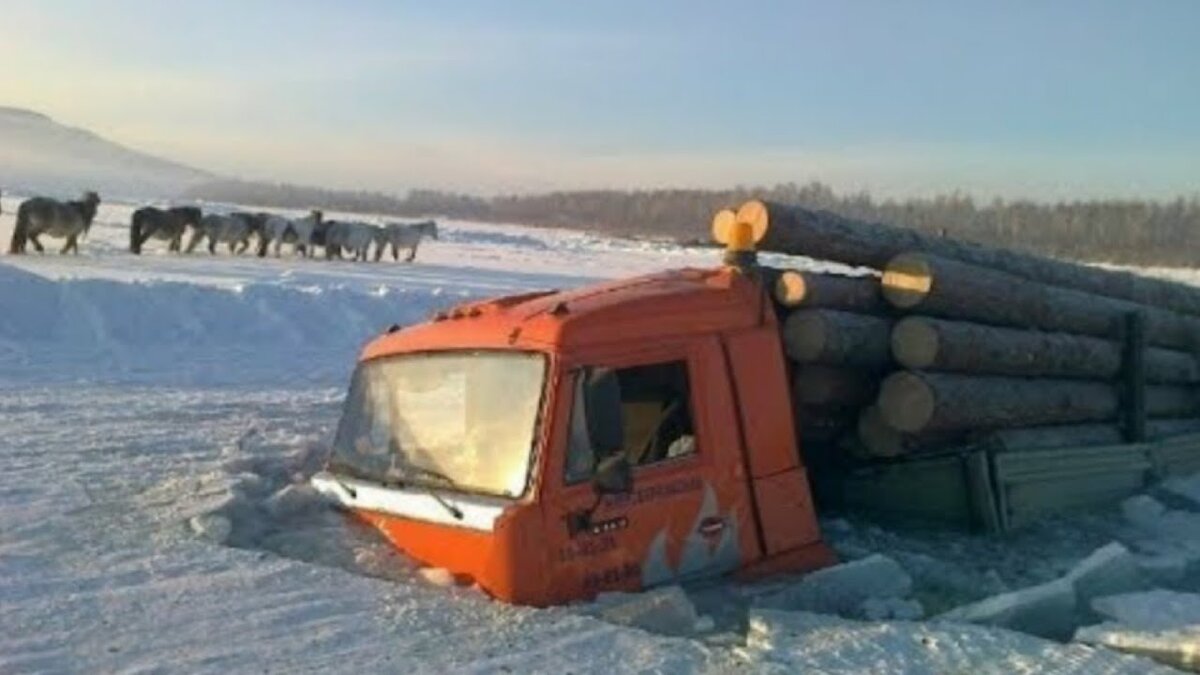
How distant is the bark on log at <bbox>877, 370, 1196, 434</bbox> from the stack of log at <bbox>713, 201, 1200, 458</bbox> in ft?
0.04

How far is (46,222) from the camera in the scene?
99.0 feet

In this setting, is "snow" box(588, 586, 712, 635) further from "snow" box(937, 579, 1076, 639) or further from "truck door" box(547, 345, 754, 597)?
"snow" box(937, 579, 1076, 639)

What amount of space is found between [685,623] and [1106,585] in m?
3.01

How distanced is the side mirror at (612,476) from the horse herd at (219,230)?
2581 cm

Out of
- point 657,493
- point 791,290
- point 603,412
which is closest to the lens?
point 603,412

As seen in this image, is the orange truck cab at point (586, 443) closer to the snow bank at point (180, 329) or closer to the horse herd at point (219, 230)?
the snow bank at point (180, 329)

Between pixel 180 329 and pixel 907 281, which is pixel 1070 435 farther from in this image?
pixel 180 329

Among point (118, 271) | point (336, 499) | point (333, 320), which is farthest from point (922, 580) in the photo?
point (118, 271)

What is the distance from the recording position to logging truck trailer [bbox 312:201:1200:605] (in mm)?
6820

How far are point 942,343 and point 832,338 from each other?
1.03m

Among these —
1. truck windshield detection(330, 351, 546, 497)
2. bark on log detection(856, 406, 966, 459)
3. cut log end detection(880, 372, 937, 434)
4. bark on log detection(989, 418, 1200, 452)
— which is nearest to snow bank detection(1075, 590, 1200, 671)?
cut log end detection(880, 372, 937, 434)

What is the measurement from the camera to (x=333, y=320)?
66.9ft

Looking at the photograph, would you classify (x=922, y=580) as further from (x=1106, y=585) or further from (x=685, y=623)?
(x=685, y=623)

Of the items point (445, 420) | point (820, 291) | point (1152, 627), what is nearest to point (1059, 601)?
point (1152, 627)
